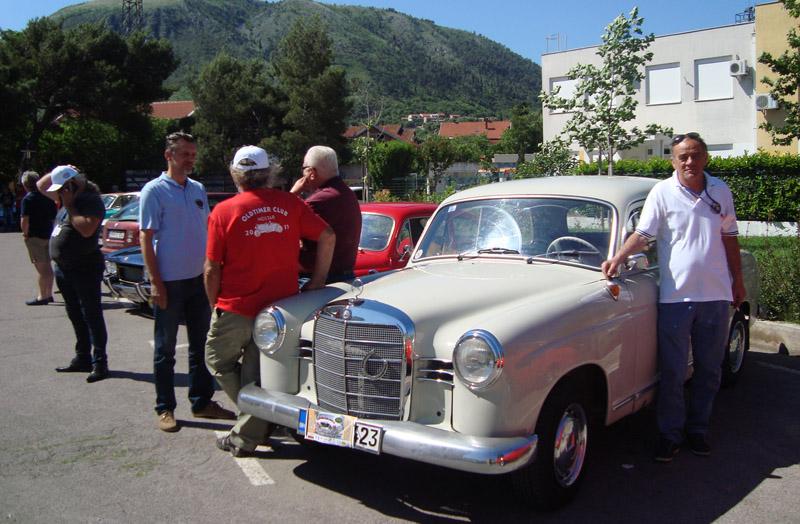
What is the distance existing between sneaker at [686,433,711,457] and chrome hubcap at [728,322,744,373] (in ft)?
4.99

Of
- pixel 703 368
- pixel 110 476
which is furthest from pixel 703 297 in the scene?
pixel 110 476

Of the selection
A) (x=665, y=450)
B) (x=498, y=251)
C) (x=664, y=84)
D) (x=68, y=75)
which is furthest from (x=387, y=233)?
(x=68, y=75)

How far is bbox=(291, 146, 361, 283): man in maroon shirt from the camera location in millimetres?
5090

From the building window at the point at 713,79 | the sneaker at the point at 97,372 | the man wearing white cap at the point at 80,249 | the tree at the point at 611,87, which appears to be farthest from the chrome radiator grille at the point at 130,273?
the building window at the point at 713,79

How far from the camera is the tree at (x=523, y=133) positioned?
88938mm

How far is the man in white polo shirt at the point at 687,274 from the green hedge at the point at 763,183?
1810cm

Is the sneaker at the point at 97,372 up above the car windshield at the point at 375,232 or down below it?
Result: below

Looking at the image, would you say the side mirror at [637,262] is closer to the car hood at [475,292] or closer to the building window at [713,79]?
the car hood at [475,292]

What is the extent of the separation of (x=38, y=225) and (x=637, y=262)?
28.4 ft

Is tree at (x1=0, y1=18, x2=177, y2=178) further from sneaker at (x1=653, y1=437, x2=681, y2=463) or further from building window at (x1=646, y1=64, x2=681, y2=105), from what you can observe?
sneaker at (x1=653, y1=437, x2=681, y2=463)

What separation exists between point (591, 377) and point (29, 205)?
8.64 m

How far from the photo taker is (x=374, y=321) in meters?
3.81

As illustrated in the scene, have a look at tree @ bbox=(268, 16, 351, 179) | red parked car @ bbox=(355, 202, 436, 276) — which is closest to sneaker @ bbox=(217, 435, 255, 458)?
red parked car @ bbox=(355, 202, 436, 276)

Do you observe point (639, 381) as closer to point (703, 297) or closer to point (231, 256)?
point (703, 297)
